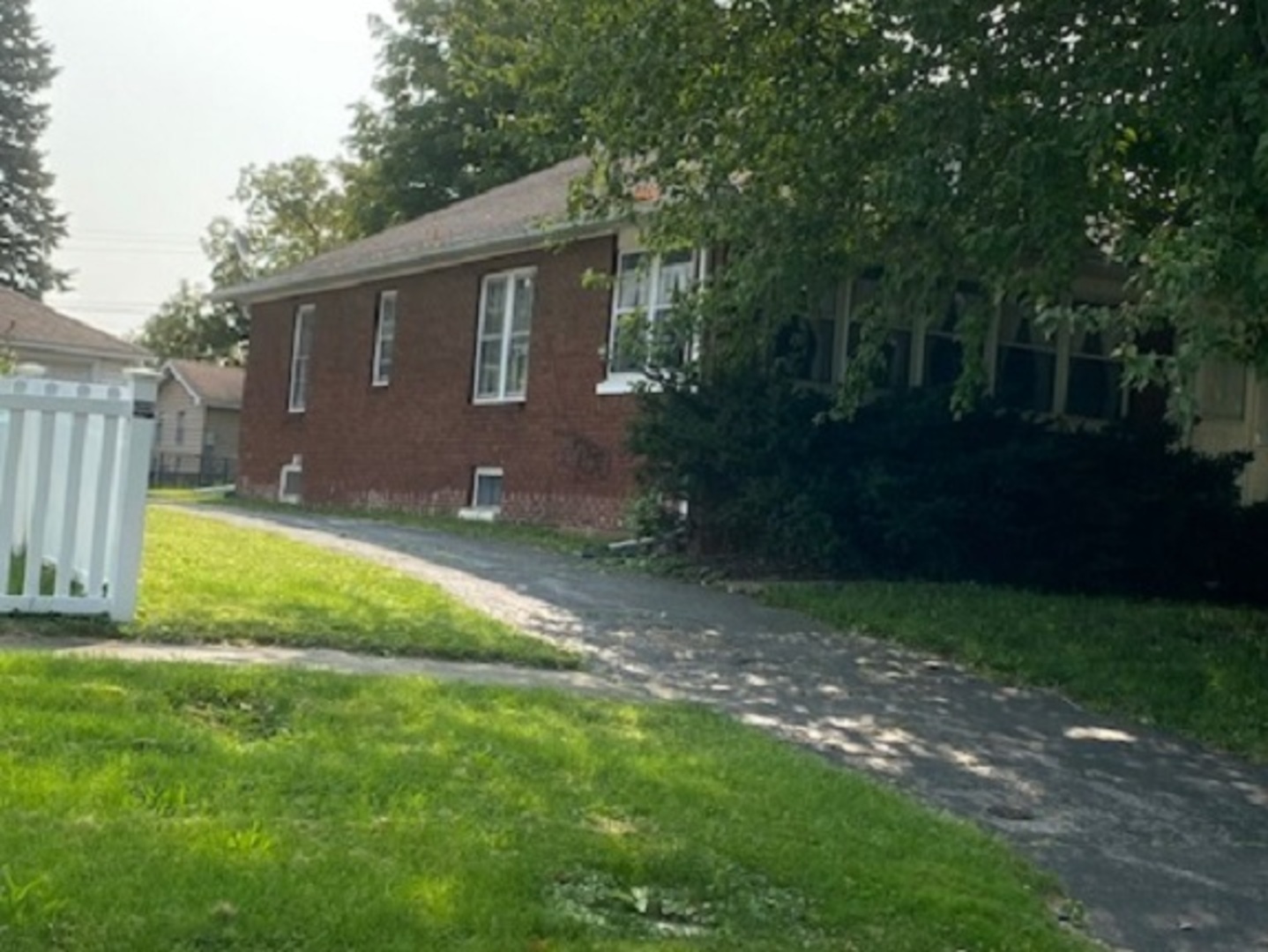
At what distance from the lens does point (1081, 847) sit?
5.67 metres

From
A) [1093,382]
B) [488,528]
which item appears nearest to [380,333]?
[488,528]

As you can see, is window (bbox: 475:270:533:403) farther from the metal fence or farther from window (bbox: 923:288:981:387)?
the metal fence

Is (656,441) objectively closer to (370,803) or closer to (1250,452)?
(1250,452)

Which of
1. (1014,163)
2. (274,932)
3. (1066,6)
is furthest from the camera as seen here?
(1066,6)

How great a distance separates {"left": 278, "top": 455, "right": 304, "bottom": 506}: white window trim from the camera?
79.9ft

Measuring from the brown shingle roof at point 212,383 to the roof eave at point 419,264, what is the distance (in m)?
25.4

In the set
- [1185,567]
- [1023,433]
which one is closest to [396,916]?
[1023,433]

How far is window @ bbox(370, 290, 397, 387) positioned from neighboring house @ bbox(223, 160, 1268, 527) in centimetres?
3

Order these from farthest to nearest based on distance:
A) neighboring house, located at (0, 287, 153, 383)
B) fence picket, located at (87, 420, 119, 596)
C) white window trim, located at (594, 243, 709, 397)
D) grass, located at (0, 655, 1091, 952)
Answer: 1. neighboring house, located at (0, 287, 153, 383)
2. white window trim, located at (594, 243, 709, 397)
3. fence picket, located at (87, 420, 119, 596)
4. grass, located at (0, 655, 1091, 952)

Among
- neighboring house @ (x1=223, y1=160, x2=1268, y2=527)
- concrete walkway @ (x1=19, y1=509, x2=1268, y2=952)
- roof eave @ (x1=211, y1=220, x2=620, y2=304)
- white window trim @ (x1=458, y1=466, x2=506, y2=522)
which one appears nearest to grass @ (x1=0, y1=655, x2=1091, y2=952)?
concrete walkway @ (x1=19, y1=509, x2=1268, y2=952)

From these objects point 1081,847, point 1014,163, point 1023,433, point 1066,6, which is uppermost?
point 1066,6

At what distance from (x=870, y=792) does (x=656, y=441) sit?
27.5 feet

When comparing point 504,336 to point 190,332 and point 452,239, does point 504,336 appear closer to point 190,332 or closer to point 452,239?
point 452,239

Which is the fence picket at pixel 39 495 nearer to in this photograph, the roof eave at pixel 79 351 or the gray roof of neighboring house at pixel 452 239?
the gray roof of neighboring house at pixel 452 239
